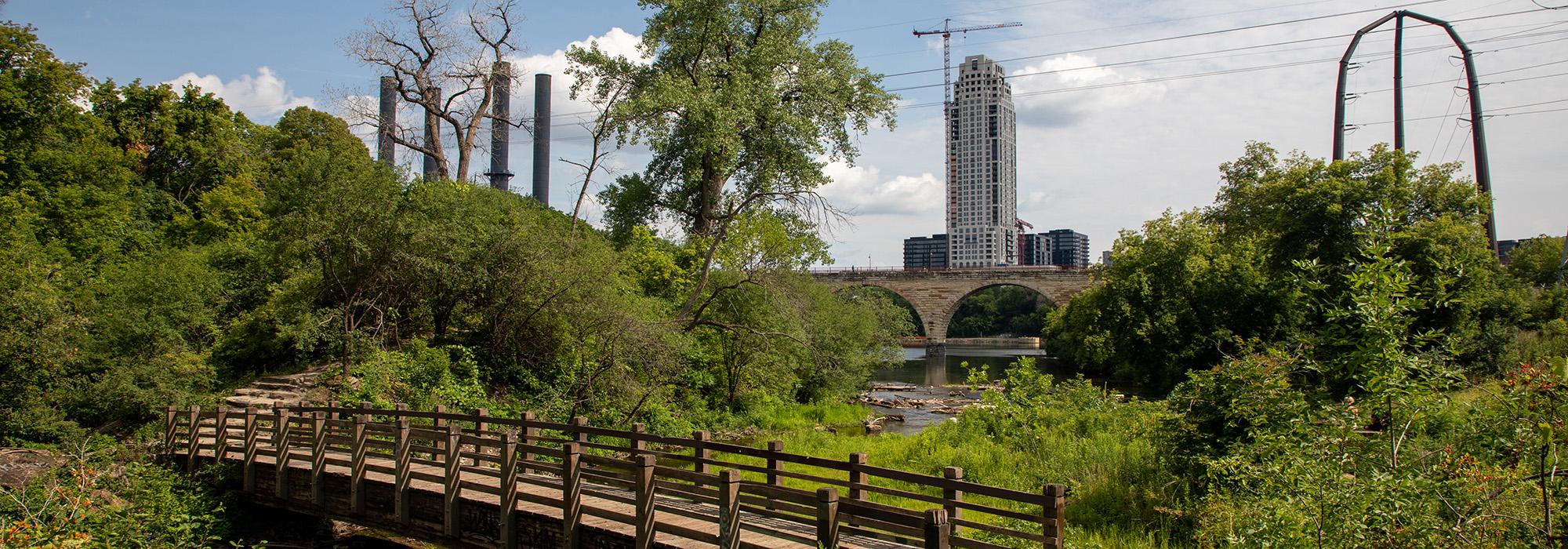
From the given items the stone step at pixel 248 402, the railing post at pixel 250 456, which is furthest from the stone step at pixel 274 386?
the railing post at pixel 250 456

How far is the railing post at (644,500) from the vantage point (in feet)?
27.2

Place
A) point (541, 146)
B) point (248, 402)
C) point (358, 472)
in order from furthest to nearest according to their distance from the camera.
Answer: point (541, 146), point (248, 402), point (358, 472)

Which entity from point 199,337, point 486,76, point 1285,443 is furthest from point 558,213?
point 1285,443

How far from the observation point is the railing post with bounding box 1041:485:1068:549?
6555 mm

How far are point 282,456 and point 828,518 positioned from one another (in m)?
8.31

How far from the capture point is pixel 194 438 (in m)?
Result: 13.4

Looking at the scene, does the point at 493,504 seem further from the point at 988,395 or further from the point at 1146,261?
the point at 1146,261

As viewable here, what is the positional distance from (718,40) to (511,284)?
8.47 meters

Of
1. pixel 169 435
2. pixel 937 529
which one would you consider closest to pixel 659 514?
pixel 937 529

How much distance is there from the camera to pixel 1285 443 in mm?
7219

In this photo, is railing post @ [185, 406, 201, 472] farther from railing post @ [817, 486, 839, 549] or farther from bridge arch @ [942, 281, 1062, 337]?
bridge arch @ [942, 281, 1062, 337]

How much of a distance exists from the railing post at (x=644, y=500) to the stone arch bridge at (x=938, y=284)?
175 feet

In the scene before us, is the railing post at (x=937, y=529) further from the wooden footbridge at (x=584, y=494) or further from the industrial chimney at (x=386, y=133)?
the industrial chimney at (x=386, y=133)

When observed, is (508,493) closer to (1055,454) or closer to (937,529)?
(937,529)
